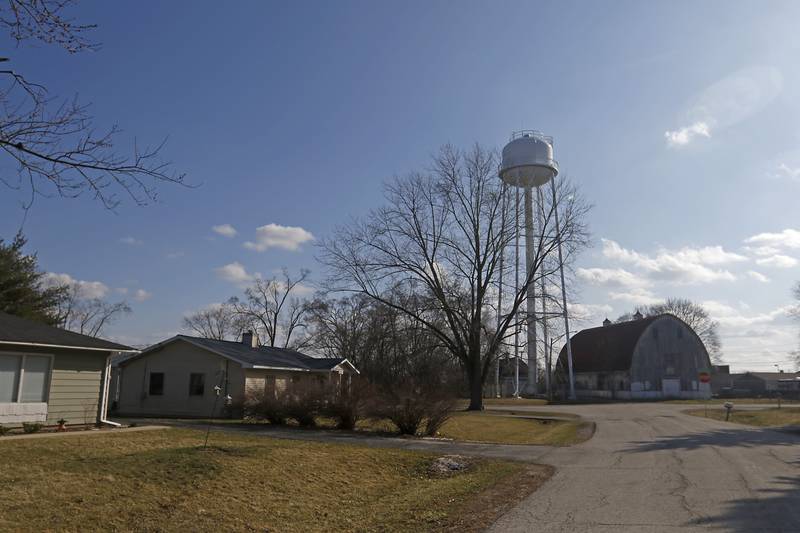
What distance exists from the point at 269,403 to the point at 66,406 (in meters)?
7.12

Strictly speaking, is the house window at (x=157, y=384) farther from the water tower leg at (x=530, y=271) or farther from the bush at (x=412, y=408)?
the water tower leg at (x=530, y=271)

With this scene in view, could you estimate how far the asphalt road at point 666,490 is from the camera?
7922 mm

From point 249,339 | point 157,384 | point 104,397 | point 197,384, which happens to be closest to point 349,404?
point 104,397

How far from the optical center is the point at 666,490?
10281 mm

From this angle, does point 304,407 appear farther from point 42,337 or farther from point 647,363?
point 647,363

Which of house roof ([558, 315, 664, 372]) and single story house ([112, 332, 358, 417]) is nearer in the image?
single story house ([112, 332, 358, 417])

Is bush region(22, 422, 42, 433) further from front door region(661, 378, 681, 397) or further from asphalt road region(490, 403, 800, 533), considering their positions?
front door region(661, 378, 681, 397)

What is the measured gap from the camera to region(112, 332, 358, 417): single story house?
91.0 ft

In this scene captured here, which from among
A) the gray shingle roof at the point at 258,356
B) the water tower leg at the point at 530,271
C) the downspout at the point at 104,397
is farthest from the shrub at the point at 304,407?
the water tower leg at the point at 530,271

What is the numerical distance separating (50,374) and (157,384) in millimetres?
11796

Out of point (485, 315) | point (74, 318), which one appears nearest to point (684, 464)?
point (485, 315)

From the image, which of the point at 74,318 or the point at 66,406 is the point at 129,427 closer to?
the point at 66,406

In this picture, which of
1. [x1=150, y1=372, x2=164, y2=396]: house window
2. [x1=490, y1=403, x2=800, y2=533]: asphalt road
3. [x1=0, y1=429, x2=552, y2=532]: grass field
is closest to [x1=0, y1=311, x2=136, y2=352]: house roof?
[x1=0, y1=429, x2=552, y2=532]: grass field

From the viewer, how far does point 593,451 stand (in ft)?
54.7
